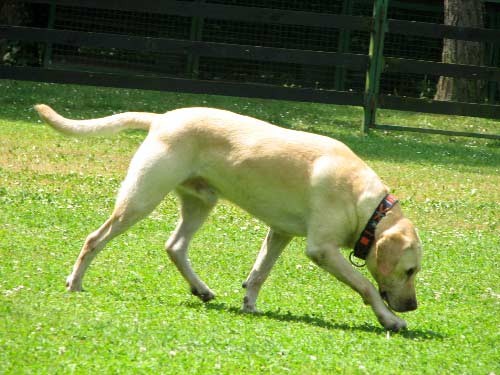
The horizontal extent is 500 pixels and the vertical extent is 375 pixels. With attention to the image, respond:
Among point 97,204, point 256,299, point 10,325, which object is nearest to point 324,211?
→ point 256,299

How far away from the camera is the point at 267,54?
56.4 feet

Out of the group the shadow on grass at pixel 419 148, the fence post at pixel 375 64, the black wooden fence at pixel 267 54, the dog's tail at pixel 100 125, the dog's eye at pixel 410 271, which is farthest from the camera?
the fence post at pixel 375 64

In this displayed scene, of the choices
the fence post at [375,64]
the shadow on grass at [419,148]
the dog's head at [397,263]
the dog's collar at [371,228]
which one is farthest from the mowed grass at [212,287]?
the fence post at [375,64]

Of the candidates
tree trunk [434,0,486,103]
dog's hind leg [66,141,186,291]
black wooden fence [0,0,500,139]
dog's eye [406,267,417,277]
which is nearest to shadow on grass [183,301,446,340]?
dog's eye [406,267,417,277]

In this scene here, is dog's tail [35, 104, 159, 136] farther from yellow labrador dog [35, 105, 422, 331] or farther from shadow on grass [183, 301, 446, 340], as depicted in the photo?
shadow on grass [183, 301, 446, 340]

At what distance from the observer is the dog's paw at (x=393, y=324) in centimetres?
662

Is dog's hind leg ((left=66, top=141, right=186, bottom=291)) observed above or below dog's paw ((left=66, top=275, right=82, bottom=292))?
above

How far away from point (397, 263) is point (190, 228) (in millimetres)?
1483

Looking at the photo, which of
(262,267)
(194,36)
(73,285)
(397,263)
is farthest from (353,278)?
(194,36)

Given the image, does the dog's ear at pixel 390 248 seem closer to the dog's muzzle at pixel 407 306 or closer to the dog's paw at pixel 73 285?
the dog's muzzle at pixel 407 306

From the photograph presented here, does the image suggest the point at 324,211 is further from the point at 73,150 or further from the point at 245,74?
the point at 245,74

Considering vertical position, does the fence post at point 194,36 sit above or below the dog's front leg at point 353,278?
above

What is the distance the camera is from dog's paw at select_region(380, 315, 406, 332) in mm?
6621

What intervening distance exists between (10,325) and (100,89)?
594 inches
